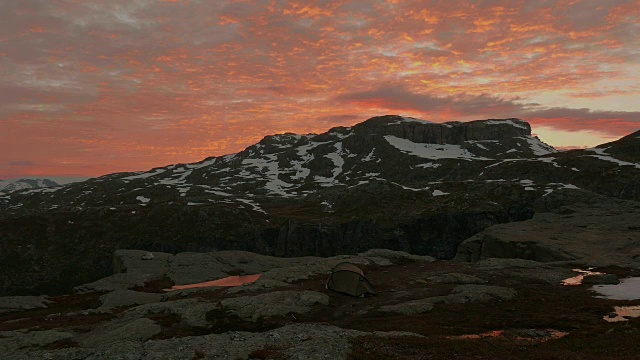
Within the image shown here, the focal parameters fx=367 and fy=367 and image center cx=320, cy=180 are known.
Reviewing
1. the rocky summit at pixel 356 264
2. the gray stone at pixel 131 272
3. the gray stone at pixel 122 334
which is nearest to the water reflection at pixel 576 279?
the rocky summit at pixel 356 264

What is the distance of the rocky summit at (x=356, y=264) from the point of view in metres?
25.0

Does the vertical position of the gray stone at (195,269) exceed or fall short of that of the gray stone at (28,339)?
it falls short

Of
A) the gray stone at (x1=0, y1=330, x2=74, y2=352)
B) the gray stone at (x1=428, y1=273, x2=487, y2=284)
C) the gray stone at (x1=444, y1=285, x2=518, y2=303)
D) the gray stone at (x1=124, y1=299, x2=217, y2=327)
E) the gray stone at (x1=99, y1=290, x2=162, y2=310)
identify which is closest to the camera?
the gray stone at (x1=0, y1=330, x2=74, y2=352)

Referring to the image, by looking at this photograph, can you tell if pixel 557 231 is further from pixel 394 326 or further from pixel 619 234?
pixel 394 326

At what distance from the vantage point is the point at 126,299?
2105 inches

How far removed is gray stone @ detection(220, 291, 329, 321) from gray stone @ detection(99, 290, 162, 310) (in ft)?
73.6

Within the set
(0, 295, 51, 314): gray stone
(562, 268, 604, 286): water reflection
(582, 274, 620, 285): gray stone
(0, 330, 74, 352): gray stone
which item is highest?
(582, 274, 620, 285): gray stone

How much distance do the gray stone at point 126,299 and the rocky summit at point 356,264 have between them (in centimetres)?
44

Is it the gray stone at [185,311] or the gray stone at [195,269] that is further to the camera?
the gray stone at [195,269]

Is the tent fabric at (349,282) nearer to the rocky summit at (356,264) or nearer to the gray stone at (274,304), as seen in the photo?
the rocky summit at (356,264)

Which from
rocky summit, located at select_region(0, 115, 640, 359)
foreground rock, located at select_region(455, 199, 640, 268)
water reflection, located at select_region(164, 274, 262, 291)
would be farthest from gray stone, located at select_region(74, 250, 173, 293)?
foreground rock, located at select_region(455, 199, 640, 268)

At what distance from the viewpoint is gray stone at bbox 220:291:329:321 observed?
34.0 meters

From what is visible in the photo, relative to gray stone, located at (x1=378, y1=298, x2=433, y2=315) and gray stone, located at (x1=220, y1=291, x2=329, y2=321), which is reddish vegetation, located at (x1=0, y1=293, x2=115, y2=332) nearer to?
gray stone, located at (x1=220, y1=291, x2=329, y2=321)

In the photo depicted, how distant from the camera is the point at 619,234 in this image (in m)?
Result: 72.0
